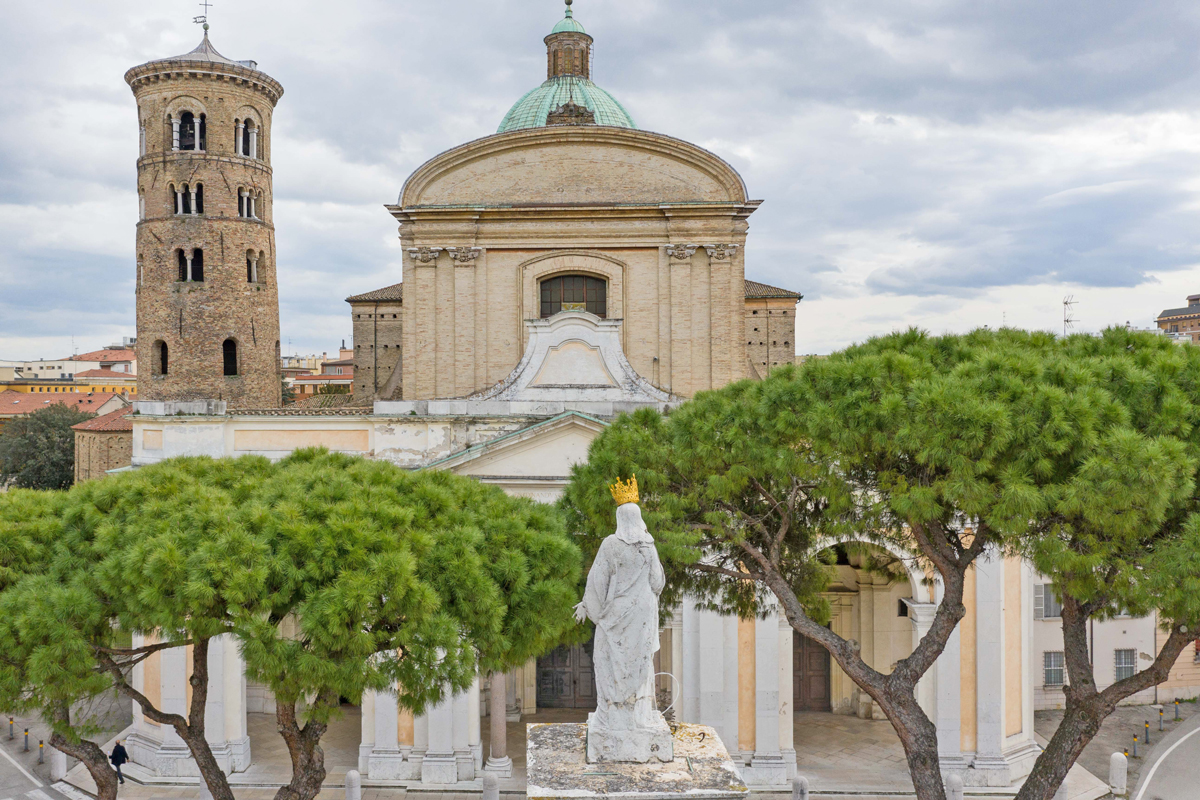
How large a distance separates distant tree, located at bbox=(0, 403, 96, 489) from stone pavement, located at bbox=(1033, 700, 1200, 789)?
135 ft

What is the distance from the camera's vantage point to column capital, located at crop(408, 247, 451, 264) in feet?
69.1

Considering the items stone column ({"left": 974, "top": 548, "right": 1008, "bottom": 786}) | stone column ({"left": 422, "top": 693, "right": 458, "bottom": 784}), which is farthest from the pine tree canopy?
stone column ({"left": 422, "top": 693, "right": 458, "bottom": 784})

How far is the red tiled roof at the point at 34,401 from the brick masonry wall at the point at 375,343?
33.5 meters

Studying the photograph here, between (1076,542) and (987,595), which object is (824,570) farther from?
(987,595)

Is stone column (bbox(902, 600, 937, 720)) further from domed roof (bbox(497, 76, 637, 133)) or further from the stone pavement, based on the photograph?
domed roof (bbox(497, 76, 637, 133))

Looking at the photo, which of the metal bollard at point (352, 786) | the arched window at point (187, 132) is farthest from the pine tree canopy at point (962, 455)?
the arched window at point (187, 132)

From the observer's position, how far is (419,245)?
21.1 meters

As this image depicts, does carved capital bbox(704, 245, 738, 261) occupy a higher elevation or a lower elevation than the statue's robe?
higher

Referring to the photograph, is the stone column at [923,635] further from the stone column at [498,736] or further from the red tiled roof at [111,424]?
the red tiled roof at [111,424]

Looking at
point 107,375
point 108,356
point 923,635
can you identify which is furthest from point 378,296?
point 108,356

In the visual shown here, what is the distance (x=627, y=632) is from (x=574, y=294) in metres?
15.3

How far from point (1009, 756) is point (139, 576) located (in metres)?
15.2

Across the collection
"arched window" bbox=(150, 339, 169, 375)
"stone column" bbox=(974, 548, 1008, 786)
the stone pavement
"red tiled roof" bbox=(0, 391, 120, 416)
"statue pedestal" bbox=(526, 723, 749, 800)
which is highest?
"arched window" bbox=(150, 339, 169, 375)

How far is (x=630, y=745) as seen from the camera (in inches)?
271
